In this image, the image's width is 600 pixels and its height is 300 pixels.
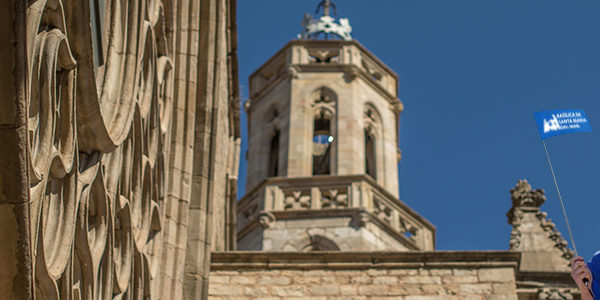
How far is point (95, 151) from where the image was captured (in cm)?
605

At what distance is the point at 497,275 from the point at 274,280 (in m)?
1.99

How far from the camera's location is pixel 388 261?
10.4 m

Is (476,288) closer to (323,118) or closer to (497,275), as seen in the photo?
(497,275)

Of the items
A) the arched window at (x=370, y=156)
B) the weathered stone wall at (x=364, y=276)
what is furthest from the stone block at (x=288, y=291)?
the arched window at (x=370, y=156)

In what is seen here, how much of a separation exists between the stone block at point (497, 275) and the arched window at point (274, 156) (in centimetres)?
944

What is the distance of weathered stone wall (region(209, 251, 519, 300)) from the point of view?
1018 cm

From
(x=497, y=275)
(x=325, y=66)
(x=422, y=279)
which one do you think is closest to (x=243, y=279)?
(x=422, y=279)

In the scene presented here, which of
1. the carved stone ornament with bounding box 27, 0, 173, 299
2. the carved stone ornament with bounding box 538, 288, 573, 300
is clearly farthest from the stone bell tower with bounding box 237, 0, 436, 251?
the carved stone ornament with bounding box 27, 0, 173, 299

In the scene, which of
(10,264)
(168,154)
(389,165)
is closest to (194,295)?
(168,154)

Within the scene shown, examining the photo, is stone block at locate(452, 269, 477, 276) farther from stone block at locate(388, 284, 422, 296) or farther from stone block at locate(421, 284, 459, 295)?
stone block at locate(388, 284, 422, 296)

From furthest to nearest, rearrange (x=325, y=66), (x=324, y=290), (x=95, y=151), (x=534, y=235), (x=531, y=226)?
1. (x=325, y=66)
2. (x=531, y=226)
3. (x=534, y=235)
4. (x=324, y=290)
5. (x=95, y=151)

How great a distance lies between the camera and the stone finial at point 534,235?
11.6 meters

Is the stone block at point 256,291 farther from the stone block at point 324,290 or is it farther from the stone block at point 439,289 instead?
the stone block at point 439,289

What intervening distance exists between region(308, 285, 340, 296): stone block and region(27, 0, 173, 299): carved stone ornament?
190cm
